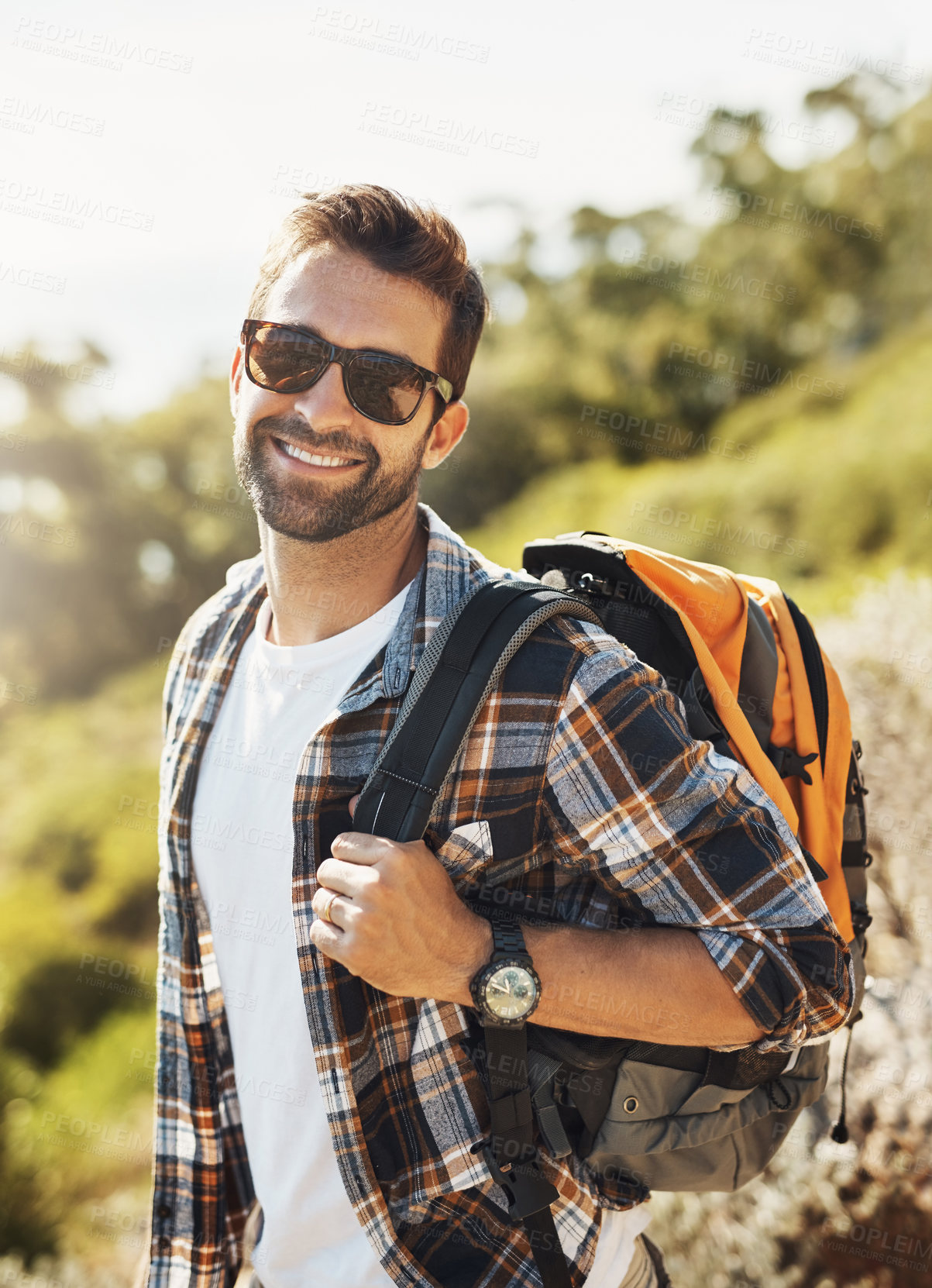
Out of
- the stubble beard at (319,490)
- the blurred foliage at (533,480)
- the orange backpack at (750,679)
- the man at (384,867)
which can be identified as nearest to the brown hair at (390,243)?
the man at (384,867)

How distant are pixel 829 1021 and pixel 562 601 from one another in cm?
81

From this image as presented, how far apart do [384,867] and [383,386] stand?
89 cm

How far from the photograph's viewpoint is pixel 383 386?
5.53 ft

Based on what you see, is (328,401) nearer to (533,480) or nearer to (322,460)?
(322,460)

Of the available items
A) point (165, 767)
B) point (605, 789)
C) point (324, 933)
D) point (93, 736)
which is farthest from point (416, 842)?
point (93, 736)

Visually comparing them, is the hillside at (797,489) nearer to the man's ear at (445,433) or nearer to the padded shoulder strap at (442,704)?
the man's ear at (445,433)

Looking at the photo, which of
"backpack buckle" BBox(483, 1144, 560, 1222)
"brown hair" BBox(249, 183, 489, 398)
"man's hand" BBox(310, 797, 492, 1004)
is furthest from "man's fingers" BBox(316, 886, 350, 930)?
"brown hair" BBox(249, 183, 489, 398)

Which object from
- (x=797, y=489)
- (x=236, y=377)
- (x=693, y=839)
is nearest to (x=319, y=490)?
(x=236, y=377)

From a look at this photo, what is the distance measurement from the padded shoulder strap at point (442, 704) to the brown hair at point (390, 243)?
2.05ft

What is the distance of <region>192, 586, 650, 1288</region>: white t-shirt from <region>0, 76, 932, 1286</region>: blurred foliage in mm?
3470

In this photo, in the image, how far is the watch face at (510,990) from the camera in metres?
1.37

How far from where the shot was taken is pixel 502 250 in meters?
6.59

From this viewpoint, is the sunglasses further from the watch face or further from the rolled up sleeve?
the watch face

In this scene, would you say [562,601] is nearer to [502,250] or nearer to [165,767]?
[165,767]
